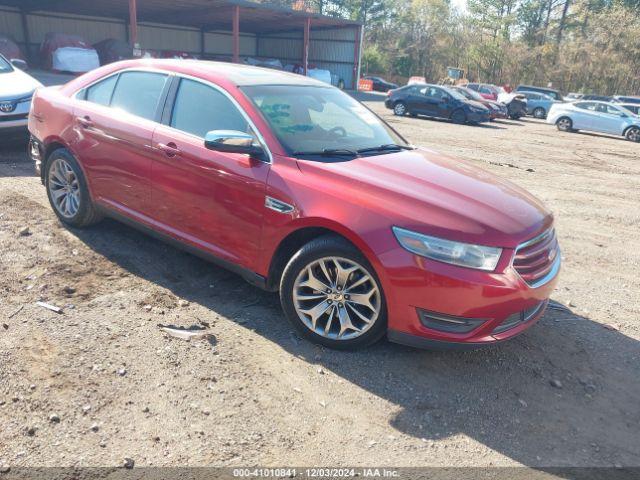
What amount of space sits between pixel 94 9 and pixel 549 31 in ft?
158

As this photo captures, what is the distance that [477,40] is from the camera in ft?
185

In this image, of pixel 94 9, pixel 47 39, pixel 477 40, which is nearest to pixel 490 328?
pixel 47 39

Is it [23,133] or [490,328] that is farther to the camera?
[23,133]

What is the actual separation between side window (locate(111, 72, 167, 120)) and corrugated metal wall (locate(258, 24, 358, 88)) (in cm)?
3646

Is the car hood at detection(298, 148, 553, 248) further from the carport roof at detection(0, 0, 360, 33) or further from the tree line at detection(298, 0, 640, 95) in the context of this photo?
the tree line at detection(298, 0, 640, 95)

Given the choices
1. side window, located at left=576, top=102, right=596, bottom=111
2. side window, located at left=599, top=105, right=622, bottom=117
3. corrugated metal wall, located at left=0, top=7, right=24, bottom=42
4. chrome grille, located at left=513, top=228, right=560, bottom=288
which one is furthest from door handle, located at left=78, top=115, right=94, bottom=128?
corrugated metal wall, located at left=0, top=7, right=24, bottom=42

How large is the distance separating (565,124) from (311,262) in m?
22.9

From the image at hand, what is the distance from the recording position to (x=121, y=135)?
4402mm

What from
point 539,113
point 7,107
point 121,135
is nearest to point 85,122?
point 121,135

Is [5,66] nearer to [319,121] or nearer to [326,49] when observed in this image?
[319,121]

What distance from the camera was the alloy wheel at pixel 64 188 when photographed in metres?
5.00

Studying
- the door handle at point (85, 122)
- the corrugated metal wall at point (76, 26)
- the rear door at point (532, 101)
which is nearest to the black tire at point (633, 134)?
the rear door at point (532, 101)

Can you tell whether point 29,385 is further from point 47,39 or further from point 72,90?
point 47,39

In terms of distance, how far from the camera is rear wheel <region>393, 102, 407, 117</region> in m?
22.9
